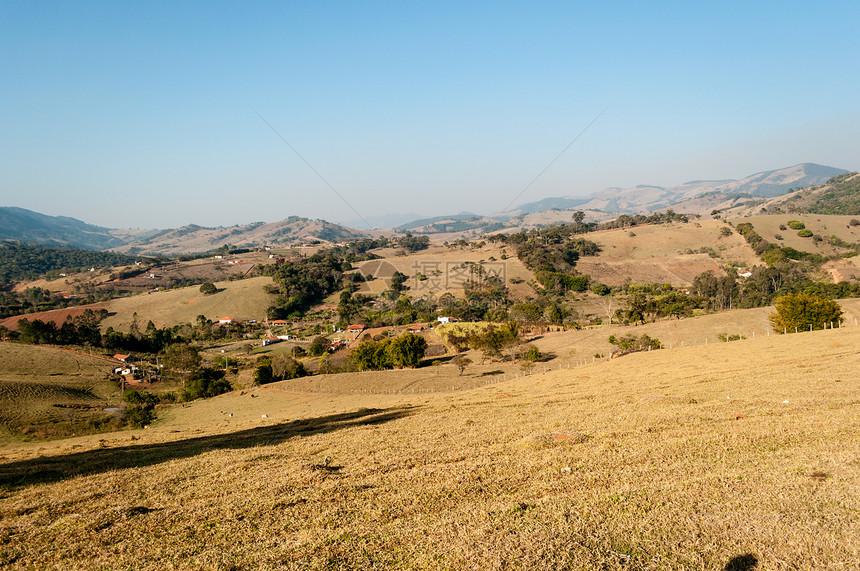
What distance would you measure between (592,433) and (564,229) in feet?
521

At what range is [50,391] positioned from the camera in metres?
43.0

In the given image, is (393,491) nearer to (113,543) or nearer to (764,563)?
(113,543)

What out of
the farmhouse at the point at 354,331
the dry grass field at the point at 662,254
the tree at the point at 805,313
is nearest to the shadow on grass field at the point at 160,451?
the tree at the point at 805,313

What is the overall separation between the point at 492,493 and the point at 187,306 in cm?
11516

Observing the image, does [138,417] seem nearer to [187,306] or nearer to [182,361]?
[182,361]

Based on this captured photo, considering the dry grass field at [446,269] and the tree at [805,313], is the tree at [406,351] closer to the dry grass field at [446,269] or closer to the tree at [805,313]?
the tree at [805,313]

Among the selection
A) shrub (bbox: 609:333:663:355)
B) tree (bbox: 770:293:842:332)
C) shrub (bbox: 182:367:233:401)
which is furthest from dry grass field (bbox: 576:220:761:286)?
shrub (bbox: 182:367:233:401)

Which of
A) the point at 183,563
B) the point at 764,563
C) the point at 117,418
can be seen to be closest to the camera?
the point at 764,563

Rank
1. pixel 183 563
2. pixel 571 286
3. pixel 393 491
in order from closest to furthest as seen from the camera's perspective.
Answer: pixel 183 563 → pixel 393 491 → pixel 571 286

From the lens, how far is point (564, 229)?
16488cm

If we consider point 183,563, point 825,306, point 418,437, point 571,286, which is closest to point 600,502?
point 183,563

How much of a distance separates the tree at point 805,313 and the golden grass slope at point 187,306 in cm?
9652

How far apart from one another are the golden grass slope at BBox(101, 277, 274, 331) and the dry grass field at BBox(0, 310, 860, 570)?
91709 millimetres

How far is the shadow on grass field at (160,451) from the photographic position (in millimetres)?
14808
